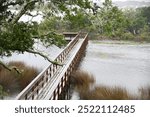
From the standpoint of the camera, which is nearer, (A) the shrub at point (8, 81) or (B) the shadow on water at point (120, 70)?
(A) the shrub at point (8, 81)

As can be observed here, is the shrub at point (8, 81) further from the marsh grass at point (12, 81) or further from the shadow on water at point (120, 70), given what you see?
the shadow on water at point (120, 70)

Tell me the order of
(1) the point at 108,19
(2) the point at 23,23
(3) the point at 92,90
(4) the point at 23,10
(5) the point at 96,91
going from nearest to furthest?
(1) the point at 108,19
(2) the point at 23,23
(4) the point at 23,10
(5) the point at 96,91
(3) the point at 92,90

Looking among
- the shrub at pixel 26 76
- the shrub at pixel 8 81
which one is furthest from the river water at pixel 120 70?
the shrub at pixel 8 81

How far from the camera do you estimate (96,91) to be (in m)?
15.5

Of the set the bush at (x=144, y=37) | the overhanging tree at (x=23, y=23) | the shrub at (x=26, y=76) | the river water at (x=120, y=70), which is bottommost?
the bush at (x=144, y=37)

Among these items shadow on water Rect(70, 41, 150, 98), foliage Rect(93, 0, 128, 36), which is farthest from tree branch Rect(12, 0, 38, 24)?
shadow on water Rect(70, 41, 150, 98)

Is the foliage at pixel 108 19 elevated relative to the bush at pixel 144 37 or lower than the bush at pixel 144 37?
elevated

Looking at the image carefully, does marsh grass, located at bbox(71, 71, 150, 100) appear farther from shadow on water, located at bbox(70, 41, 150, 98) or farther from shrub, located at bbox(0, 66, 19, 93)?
shrub, located at bbox(0, 66, 19, 93)

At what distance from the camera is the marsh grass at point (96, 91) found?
14.6m

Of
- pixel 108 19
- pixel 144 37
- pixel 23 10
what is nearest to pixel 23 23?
pixel 23 10

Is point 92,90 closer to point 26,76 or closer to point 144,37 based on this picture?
point 26,76

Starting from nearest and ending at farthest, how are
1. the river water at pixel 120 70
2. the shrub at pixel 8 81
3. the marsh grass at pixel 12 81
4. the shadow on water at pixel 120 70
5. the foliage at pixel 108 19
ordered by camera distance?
the foliage at pixel 108 19 → the marsh grass at pixel 12 81 → the shrub at pixel 8 81 → the shadow on water at pixel 120 70 → the river water at pixel 120 70

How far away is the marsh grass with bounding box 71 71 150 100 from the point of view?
574 inches

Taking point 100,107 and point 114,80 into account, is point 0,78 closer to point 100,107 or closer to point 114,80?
point 114,80
